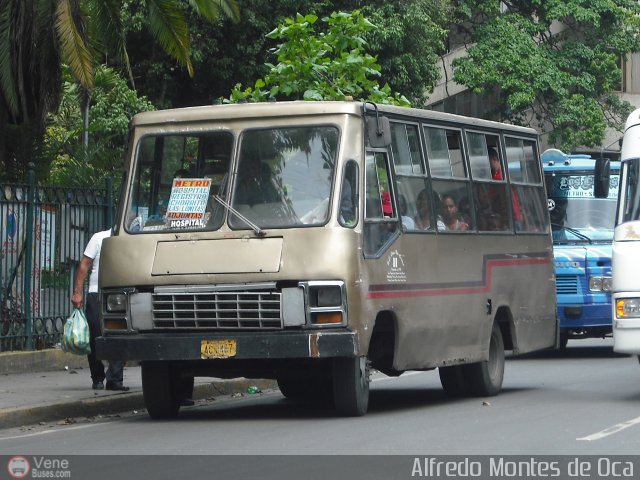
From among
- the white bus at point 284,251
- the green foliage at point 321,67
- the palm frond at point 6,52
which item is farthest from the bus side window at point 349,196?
the green foliage at point 321,67

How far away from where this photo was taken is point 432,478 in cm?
852

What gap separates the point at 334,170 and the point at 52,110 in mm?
8072

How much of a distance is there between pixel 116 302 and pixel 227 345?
1.22 meters

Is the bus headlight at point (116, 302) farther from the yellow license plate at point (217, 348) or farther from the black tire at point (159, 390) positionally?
the yellow license plate at point (217, 348)

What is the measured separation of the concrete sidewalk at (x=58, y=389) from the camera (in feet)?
41.2

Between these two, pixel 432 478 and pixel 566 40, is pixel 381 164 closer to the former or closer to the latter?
pixel 432 478

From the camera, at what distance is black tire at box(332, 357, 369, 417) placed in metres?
11.9

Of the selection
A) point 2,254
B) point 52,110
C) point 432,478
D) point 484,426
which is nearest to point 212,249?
point 484,426

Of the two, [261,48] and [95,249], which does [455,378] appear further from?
[261,48]

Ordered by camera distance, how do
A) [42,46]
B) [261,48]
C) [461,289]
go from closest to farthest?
1. [461,289]
2. [42,46]
3. [261,48]

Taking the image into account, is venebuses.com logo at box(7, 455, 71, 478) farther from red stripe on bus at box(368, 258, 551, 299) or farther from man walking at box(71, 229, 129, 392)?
man walking at box(71, 229, 129, 392)

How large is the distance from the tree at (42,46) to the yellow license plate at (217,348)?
559 cm

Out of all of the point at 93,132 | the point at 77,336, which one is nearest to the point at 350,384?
the point at 77,336

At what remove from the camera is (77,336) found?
14.0 meters
